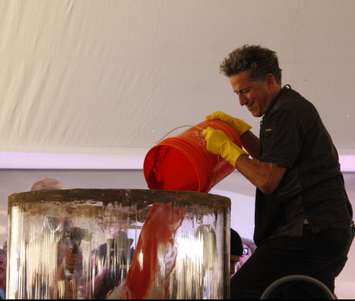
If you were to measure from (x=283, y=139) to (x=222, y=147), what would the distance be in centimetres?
15

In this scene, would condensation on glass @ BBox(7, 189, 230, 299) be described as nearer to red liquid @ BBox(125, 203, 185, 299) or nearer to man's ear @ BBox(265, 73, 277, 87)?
red liquid @ BBox(125, 203, 185, 299)

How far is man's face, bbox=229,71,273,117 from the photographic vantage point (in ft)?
5.41

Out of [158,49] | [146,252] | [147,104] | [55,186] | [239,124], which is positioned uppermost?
[158,49]

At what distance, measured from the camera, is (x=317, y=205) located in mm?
1513

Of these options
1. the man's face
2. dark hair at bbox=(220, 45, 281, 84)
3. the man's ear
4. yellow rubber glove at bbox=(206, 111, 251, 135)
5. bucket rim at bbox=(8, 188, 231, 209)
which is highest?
dark hair at bbox=(220, 45, 281, 84)

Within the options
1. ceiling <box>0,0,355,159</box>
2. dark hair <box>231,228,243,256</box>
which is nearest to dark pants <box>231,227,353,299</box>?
dark hair <box>231,228,243,256</box>

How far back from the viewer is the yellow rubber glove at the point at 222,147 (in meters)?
1.53

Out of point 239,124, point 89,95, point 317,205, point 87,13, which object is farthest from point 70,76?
point 317,205

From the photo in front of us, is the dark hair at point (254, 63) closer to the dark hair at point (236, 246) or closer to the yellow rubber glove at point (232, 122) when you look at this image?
the yellow rubber glove at point (232, 122)

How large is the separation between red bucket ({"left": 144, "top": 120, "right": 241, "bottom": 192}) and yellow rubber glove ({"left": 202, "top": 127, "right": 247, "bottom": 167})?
0.03 metres

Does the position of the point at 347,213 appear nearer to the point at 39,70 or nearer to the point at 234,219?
the point at 234,219

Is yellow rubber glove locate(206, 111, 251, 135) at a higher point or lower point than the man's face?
lower

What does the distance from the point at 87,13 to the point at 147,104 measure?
402mm

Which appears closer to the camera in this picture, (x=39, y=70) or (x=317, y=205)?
(x=317, y=205)
